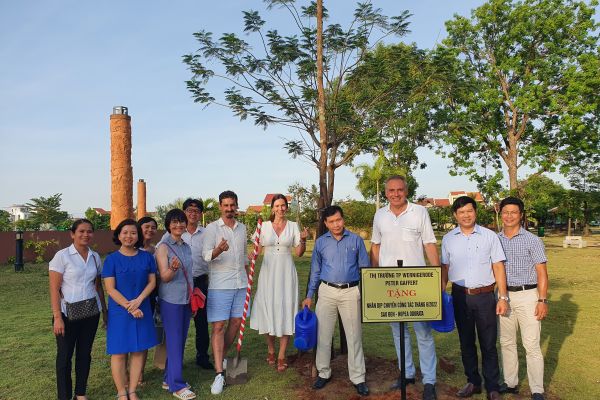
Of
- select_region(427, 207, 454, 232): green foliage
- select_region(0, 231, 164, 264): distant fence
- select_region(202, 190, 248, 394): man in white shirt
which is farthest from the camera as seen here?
select_region(427, 207, 454, 232): green foliage

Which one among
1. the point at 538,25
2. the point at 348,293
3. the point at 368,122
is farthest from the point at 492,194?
the point at 348,293

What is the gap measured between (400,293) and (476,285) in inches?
32.9

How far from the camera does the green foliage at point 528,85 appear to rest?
2352 centimetres

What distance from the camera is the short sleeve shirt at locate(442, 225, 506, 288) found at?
4105 mm

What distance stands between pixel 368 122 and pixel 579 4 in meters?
22.3

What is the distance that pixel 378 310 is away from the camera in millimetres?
3705

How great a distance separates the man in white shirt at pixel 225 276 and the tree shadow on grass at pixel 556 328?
3212 millimetres

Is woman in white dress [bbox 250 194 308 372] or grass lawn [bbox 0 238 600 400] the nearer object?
grass lawn [bbox 0 238 600 400]

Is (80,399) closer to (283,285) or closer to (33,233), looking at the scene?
(283,285)

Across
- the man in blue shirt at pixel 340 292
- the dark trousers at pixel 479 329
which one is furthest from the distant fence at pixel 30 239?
the dark trousers at pixel 479 329

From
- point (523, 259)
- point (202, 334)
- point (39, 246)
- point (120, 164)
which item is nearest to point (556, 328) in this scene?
point (523, 259)

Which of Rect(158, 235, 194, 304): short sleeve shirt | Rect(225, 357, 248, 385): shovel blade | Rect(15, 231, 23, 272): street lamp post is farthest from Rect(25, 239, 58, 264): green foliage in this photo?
Rect(158, 235, 194, 304): short sleeve shirt

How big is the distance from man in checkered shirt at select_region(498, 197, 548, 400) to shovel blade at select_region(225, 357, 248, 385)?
8.13ft

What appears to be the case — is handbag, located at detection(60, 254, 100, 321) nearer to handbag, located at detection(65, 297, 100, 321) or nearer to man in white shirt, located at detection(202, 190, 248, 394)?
handbag, located at detection(65, 297, 100, 321)
